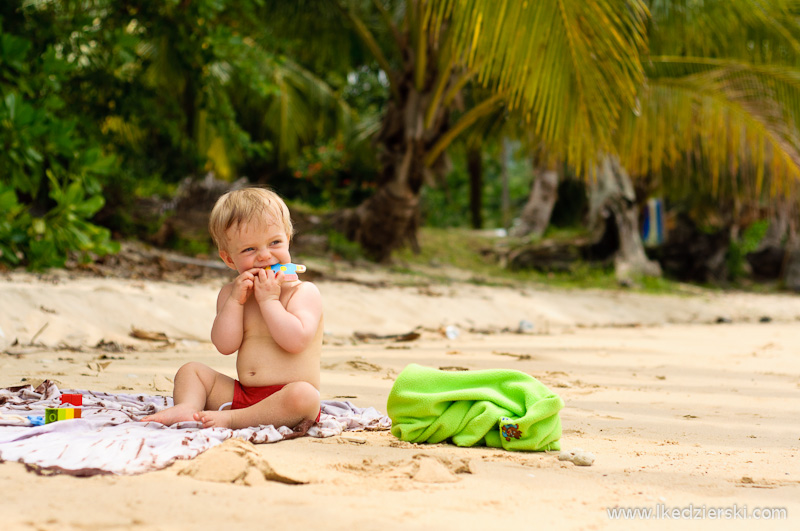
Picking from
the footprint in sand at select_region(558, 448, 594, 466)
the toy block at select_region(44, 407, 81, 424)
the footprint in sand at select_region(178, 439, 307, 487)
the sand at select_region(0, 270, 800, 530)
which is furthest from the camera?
the toy block at select_region(44, 407, 81, 424)

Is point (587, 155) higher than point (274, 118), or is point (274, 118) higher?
point (274, 118)

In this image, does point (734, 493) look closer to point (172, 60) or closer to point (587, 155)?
point (587, 155)

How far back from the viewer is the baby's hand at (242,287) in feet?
6.57

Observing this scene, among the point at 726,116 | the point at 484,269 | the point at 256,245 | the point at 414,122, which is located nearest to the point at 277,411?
the point at 256,245

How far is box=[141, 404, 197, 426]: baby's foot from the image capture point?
1889 mm

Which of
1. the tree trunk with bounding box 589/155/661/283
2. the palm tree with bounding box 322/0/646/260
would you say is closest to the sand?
the palm tree with bounding box 322/0/646/260

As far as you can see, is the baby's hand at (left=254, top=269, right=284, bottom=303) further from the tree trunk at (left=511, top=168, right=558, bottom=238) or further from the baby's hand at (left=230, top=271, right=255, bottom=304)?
the tree trunk at (left=511, top=168, right=558, bottom=238)

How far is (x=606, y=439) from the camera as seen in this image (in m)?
1.96

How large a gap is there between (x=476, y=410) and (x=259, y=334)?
672 mm

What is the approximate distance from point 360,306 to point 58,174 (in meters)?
2.23

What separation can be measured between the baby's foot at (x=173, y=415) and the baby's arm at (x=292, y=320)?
0.31 m

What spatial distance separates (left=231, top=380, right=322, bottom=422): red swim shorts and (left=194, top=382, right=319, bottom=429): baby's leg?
0.06m

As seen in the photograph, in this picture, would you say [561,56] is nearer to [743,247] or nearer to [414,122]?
[414,122]

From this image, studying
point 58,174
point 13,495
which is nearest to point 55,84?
point 58,174
